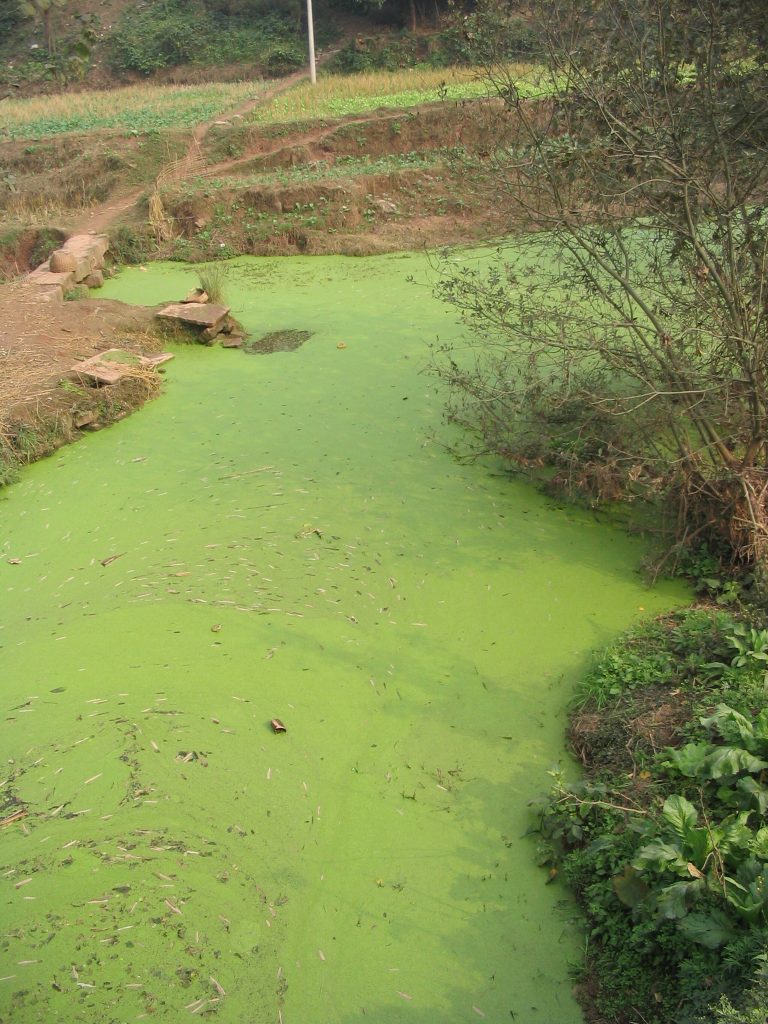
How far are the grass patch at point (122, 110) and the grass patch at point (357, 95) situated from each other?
1.04m

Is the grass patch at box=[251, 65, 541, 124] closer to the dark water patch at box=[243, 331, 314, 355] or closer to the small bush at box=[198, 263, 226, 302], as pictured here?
the small bush at box=[198, 263, 226, 302]

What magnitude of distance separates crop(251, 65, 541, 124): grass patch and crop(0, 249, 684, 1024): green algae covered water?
348 inches

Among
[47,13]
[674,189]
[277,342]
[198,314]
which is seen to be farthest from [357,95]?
[47,13]

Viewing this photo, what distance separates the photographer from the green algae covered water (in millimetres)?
2396

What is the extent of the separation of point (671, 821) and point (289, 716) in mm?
1429

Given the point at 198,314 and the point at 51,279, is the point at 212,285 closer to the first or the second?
the point at 198,314

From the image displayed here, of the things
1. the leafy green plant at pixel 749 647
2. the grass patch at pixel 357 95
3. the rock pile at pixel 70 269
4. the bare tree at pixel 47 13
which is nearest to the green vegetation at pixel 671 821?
the leafy green plant at pixel 749 647

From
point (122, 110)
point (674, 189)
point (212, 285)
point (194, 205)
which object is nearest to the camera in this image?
point (674, 189)

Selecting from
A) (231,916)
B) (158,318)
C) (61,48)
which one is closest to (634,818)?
(231,916)

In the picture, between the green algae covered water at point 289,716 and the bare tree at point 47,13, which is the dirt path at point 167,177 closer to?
the green algae covered water at point 289,716

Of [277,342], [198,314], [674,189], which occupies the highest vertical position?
[674,189]

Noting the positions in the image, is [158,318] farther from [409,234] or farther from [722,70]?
[722,70]

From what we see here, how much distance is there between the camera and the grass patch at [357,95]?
12883 mm

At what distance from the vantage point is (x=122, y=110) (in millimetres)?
15805
